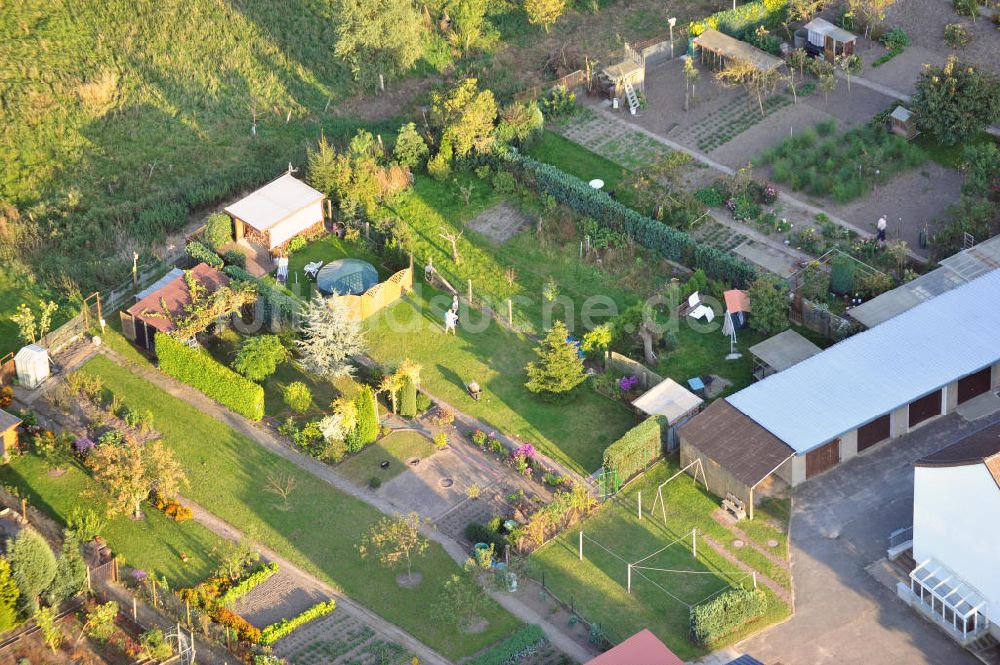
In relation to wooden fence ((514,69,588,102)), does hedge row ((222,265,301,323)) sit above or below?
below

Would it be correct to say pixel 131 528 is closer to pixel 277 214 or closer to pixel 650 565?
pixel 277 214

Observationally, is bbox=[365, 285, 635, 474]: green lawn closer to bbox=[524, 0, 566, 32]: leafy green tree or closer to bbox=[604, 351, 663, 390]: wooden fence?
bbox=[604, 351, 663, 390]: wooden fence

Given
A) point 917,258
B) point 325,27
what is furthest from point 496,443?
point 325,27

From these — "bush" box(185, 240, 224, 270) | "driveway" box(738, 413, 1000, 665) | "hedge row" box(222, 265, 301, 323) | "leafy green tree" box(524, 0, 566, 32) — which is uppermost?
"leafy green tree" box(524, 0, 566, 32)

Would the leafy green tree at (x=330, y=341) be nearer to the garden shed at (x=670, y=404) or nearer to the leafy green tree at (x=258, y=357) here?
the leafy green tree at (x=258, y=357)

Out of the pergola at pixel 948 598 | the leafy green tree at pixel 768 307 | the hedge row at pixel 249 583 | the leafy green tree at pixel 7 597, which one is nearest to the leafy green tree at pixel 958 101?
the leafy green tree at pixel 768 307

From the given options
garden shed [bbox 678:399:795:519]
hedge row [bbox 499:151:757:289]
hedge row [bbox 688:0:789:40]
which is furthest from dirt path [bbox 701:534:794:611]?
hedge row [bbox 688:0:789:40]
